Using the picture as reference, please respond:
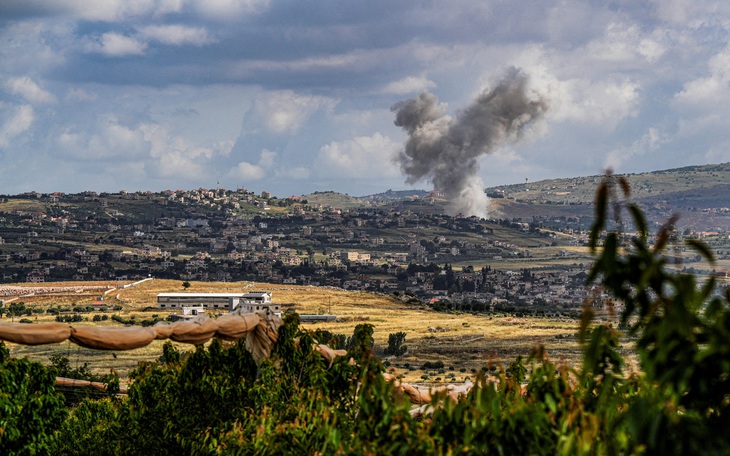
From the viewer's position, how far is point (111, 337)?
10.7 meters

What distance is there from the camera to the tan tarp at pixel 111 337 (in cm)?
1048

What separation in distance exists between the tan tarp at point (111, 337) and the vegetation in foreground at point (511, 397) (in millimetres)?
1253

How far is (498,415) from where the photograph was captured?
6.92 meters

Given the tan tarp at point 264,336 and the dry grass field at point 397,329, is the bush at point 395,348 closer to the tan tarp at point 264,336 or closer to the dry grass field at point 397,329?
the dry grass field at point 397,329

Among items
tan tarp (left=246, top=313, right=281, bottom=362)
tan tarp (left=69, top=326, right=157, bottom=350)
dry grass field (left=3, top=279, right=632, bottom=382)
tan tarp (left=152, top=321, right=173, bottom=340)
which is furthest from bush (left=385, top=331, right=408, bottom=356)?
tan tarp (left=69, top=326, right=157, bottom=350)

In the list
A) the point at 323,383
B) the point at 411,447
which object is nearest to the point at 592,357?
the point at 411,447

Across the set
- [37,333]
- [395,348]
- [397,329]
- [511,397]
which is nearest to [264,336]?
[37,333]

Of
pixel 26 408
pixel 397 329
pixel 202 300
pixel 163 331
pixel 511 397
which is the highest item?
pixel 163 331

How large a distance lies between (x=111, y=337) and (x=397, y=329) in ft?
283

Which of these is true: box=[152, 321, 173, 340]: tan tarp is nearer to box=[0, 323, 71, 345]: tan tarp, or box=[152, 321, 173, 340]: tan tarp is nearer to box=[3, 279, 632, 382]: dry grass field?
box=[0, 323, 71, 345]: tan tarp

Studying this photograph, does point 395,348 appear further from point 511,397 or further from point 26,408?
point 511,397

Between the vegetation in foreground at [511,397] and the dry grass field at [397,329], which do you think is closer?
the vegetation in foreground at [511,397]

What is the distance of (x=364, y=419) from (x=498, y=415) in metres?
0.91

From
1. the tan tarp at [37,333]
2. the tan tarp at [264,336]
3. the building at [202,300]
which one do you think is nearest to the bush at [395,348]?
the building at [202,300]
